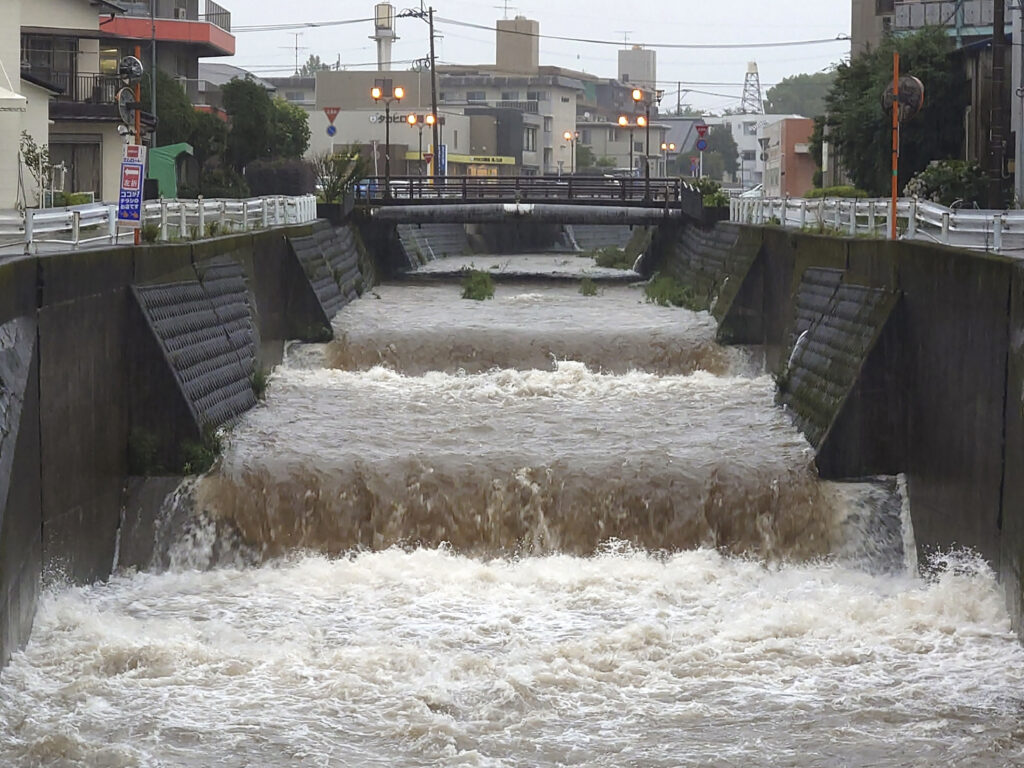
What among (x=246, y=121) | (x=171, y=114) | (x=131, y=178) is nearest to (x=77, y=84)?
(x=171, y=114)

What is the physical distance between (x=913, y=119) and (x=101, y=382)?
3193 centimetres

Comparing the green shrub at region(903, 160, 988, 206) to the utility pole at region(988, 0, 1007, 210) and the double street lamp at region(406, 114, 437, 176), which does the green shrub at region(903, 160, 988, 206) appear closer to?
the utility pole at region(988, 0, 1007, 210)

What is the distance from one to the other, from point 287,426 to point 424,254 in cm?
3344

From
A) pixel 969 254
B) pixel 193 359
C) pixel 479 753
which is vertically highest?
pixel 969 254

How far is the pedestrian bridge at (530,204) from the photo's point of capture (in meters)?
44.5

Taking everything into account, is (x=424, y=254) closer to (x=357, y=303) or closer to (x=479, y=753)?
(x=357, y=303)

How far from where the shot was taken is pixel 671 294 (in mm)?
37562

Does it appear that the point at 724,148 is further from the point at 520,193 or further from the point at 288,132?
the point at 520,193

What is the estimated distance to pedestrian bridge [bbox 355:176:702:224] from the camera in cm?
4450

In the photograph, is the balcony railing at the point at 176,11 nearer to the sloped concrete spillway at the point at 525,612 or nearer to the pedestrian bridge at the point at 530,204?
the pedestrian bridge at the point at 530,204

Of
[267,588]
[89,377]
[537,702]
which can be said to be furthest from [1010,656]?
[89,377]

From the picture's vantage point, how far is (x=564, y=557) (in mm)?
17812

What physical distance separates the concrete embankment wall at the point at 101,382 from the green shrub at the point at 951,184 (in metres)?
14.2

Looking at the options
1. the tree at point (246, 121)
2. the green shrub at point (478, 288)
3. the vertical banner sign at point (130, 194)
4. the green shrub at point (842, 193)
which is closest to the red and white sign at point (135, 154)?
the vertical banner sign at point (130, 194)
